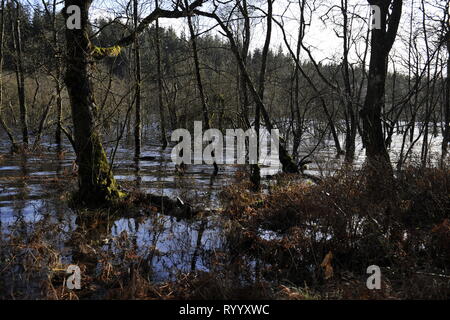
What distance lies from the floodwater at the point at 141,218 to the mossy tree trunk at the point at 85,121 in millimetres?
669

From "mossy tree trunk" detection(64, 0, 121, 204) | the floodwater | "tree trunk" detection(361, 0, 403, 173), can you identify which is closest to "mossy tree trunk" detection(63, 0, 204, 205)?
"mossy tree trunk" detection(64, 0, 121, 204)

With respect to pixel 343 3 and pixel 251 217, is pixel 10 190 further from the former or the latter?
pixel 343 3

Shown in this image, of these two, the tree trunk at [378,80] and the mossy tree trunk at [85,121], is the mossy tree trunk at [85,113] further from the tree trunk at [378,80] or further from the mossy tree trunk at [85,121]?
the tree trunk at [378,80]

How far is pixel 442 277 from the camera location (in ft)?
14.5

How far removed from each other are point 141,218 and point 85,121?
216 centimetres

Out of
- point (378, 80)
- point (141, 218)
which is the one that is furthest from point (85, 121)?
point (378, 80)

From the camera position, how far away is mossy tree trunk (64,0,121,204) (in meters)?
6.93

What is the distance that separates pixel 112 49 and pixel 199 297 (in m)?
5.69

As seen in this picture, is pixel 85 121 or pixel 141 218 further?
pixel 141 218

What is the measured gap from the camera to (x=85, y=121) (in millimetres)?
7254

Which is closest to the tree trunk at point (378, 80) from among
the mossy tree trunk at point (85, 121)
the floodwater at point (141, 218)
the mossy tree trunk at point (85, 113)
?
the floodwater at point (141, 218)

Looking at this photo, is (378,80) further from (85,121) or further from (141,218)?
(85,121)

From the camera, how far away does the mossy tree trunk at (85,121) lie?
6934 millimetres
